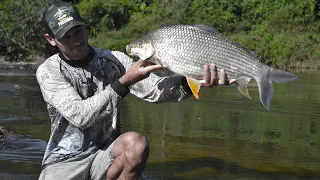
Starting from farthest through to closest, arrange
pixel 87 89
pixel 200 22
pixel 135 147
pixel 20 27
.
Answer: pixel 200 22 < pixel 20 27 < pixel 87 89 < pixel 135 147

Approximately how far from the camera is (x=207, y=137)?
360 inches

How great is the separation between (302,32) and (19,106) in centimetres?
3101

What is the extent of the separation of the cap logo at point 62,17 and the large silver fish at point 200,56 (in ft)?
2.15

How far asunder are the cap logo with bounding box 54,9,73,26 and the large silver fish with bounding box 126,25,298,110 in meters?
0.65

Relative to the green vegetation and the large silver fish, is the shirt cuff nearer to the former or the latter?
the large silver fish

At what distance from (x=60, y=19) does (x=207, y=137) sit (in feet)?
16.4

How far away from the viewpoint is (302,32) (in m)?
40.8

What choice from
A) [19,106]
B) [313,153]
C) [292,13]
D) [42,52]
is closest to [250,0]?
[292,13]

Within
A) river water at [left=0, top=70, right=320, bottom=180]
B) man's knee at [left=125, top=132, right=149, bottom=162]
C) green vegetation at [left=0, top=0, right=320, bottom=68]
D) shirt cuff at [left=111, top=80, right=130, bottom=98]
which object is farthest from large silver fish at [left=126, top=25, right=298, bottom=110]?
green vegetation at [left=0, top=0, right=320, bottom=68]

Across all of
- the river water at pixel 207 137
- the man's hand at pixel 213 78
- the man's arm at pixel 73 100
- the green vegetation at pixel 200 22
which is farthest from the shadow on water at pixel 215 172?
the green vegetation at pixel 200 22

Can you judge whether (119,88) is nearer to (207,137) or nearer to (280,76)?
(280,76)

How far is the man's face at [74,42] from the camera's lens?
4.56m

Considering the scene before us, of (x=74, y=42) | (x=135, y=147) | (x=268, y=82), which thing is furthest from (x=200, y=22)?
(x=268, y=82)

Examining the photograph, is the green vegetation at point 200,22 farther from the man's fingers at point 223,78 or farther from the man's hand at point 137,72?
the man's hand at point 137,72
